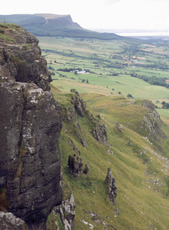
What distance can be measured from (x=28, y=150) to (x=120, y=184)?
5331cm

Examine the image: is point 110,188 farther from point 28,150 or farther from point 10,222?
point 10,222

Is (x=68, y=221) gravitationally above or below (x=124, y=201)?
above

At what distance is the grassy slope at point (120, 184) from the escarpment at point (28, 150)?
14014mm

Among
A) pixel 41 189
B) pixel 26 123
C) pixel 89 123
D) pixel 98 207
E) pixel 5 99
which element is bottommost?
pixel 98 207

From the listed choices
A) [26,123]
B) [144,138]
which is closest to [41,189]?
[26,123]

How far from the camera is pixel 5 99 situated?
2450 cm

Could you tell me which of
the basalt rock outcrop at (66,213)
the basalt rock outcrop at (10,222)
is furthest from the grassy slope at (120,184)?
the basalt rock outcrop at (10,222)

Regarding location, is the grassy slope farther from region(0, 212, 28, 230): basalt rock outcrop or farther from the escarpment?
region(0, 212, 28, 230): basalt rock outcrop

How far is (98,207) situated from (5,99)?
38.0 metres

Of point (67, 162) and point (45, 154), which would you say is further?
point (67, 162)

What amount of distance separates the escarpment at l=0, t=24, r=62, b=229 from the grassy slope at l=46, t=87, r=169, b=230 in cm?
1401

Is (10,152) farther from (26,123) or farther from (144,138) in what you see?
(144,138)

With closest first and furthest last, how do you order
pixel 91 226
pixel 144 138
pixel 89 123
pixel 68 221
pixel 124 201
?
pixel 68 221, pixel 91 226, pixel 124 201, pixel 89 123, pixel 144 138

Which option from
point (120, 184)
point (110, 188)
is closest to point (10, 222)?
point (110, 188)
